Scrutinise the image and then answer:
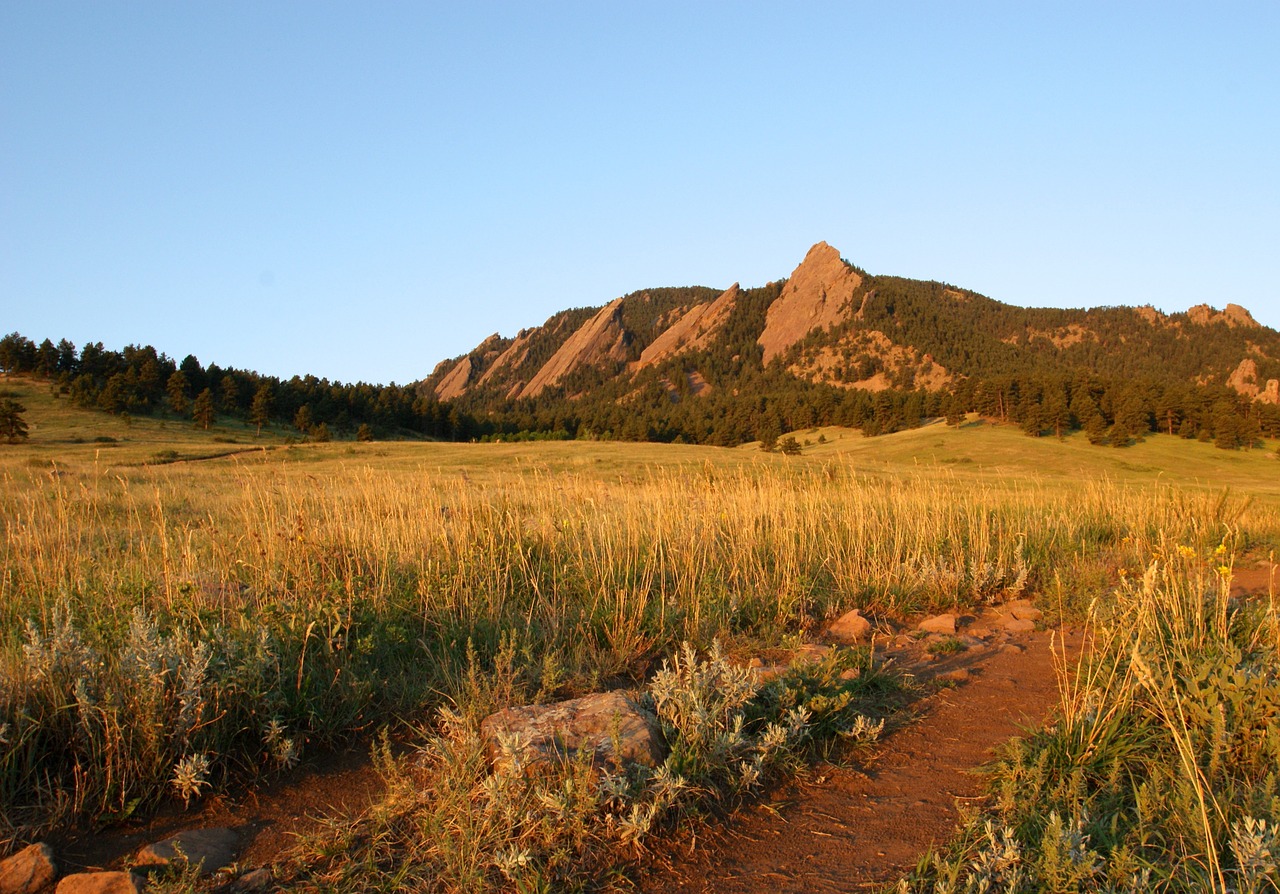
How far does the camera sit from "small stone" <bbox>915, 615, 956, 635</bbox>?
5.54m

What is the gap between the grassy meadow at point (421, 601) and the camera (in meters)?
3.07

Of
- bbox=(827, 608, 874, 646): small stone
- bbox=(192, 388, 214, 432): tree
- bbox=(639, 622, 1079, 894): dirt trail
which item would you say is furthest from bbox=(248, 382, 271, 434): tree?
bbox=(639, 622, 1079, 894): dirt trail

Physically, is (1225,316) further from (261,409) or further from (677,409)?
(261,409)

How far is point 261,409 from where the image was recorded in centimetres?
6378

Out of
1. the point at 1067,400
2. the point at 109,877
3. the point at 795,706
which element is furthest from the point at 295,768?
the point at 1067,400

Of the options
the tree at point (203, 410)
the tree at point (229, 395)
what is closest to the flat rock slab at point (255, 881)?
the tree at point (203, 410)

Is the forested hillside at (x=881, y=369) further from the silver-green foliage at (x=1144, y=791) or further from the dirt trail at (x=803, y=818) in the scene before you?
the dirt trail at (x=803, y=818)

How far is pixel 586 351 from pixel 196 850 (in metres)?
179

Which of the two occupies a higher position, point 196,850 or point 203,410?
point 203,410

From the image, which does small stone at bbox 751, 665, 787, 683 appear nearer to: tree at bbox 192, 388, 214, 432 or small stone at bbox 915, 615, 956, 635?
small stone at bbox 915, 615, 956, 635

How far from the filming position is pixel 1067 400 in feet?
198

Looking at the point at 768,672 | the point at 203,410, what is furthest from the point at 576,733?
the point at 203,410

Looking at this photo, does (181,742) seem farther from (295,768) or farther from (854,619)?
(854,619)

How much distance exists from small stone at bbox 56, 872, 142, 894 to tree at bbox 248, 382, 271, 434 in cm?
6762
